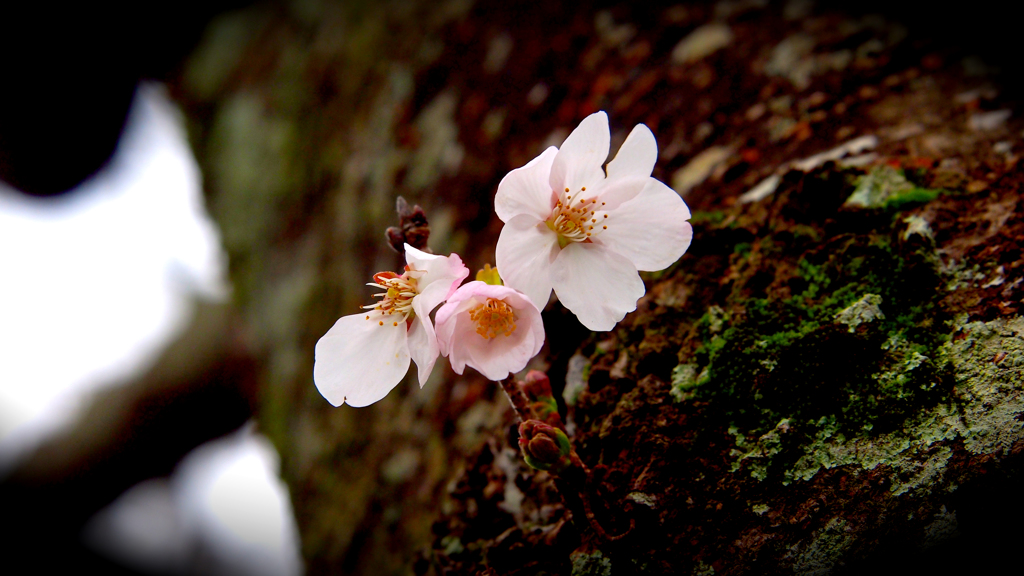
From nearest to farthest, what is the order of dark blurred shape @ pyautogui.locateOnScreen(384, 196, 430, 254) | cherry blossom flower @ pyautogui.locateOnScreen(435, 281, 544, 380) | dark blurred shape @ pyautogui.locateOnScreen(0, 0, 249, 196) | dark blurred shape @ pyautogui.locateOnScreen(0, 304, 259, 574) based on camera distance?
cherry blossom flower @ pyautogui.locateOnScreen(435, 281, 544, 380)
dark blurred shape @ pyautogui.locateOnScreen(384, 196, 430, 254)
dark blurred shape @ pyautogui.locateOnScreen(0, 0, 249, 196)
dark blurred shape @ pyautogui.locateOnScreen(0, 304, 259, 574)

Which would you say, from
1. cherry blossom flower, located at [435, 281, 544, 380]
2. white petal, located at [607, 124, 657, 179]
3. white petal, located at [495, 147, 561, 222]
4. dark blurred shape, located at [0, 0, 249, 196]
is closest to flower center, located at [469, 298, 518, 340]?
cherry blossom flower, located at [435, 281, 544, 380]

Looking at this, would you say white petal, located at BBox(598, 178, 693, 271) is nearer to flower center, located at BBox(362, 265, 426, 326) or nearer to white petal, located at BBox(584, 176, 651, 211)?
white petal, located at BBox(584, 176, 651, 211)

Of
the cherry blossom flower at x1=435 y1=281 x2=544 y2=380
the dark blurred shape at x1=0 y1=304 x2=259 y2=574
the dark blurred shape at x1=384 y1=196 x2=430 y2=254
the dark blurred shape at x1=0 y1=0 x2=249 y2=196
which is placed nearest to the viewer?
the cherry blossom flower at x1=435 y1=281 x2=544 y2=380

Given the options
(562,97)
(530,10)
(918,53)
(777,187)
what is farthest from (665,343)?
(530,10)

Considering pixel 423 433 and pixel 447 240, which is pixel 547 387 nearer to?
pixel 423 433

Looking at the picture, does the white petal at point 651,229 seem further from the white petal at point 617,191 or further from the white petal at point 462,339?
the white petal at point 462,339

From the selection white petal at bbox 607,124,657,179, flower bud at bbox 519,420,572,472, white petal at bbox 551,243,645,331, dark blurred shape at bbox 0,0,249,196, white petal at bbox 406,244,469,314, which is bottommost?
flower bud at bbox 519,420,572,472

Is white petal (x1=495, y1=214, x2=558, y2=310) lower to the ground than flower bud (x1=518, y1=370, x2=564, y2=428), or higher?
higher
